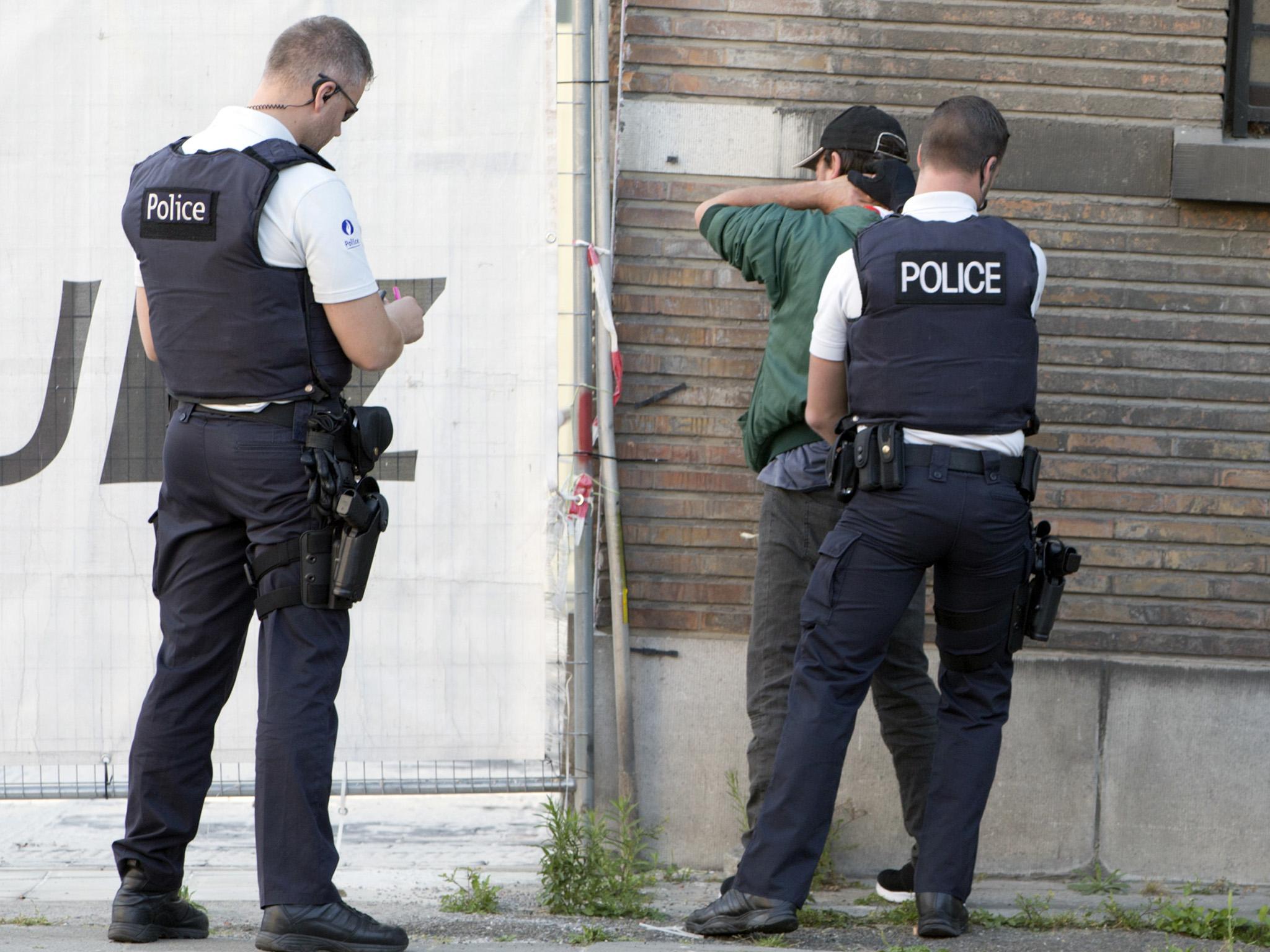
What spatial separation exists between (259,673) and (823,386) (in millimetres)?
1551

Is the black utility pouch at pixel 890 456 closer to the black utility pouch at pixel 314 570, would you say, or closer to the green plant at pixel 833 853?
the black utility pouch at pixel 314 570

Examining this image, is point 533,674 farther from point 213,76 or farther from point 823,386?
point 213,76

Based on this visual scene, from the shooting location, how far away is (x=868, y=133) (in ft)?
12.5

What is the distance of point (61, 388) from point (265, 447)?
4.60ft

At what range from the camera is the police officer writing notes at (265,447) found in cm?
291

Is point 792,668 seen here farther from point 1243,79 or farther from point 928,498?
point 1243,79

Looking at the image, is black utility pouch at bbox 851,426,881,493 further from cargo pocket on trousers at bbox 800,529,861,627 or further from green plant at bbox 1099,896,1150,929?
green plant at bbox 1099,896,1150,929

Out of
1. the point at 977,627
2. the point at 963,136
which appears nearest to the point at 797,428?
the point at 977,627

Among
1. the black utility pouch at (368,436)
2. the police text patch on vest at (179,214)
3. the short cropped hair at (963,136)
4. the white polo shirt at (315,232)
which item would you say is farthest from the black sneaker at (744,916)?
the police text patch on vest at (179,214)

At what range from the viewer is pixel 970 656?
133 inches

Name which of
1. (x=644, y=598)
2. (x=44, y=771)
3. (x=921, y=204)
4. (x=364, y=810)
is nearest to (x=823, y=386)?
(x=921, y=204)

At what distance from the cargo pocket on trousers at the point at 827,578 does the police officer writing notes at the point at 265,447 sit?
44.2 inches

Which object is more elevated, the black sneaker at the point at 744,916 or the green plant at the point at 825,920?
the black sneaker at the point at 744,916

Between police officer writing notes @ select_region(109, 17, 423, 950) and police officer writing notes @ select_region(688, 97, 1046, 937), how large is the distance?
1.06 meters
